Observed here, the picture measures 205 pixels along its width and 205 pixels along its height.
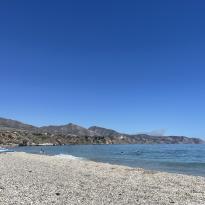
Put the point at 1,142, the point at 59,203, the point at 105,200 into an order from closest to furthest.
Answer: the point at 59,203
the point at 105,200
the point at 1,142

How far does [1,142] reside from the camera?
654ft

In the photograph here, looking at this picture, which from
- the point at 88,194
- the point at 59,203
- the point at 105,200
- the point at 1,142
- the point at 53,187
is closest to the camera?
the point at 59,203

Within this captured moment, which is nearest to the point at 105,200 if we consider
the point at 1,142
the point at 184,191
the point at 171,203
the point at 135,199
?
the point at 135,199

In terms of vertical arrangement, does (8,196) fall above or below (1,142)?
below

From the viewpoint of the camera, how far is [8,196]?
54.1 feet

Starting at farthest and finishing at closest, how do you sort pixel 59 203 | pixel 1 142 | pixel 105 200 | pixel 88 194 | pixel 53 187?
pixel 1 142, pixel 53 187, pixel 88 194, pixel 105 200, pixel 59 203

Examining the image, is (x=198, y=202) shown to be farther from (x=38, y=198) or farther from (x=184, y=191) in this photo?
(x=38, y=198)

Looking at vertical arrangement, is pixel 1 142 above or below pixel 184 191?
above

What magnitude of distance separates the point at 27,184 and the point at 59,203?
19.6 feet

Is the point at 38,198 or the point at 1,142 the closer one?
the point at 38,198

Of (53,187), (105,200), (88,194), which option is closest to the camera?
(105,200)

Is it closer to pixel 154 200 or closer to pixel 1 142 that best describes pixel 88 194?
pixel 154 200

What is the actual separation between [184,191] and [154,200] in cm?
423

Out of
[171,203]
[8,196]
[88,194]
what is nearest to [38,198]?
[8,196]
